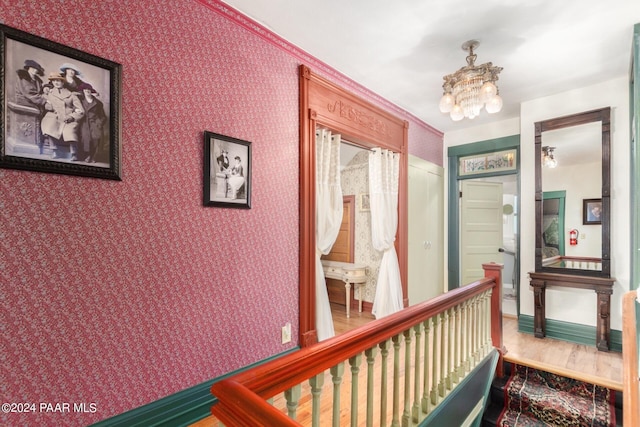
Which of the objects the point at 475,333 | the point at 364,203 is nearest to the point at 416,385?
the point at 475,333

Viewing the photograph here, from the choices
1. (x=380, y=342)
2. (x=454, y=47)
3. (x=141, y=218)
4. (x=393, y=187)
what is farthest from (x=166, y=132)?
(x=393, y=187)

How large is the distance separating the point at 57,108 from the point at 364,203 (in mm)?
3684

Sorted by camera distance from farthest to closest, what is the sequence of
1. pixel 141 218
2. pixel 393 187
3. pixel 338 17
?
pixel 393 187 → pixel 338 17 → pixel 141 218

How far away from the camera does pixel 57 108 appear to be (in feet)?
4.90

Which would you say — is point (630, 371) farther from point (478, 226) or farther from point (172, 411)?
point (478, 226)

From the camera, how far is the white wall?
3.11 meters

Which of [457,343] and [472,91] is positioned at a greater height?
[472,91]

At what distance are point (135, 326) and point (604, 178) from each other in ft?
14.4

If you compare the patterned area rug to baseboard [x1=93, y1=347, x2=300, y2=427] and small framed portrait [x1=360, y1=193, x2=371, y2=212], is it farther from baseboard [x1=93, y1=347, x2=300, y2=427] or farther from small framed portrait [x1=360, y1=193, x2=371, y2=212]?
small framed portrait [x1=360, y1=193, x2=371, y2=212]

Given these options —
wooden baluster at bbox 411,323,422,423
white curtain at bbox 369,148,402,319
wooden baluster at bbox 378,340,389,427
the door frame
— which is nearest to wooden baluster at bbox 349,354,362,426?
wooden baluster at bbox 378,340,389,427

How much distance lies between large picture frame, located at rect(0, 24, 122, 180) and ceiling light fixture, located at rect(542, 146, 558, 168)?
419 centimetres

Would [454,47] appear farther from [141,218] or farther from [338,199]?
[141,218]

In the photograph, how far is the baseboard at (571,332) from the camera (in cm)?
308

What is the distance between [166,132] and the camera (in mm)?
1857
